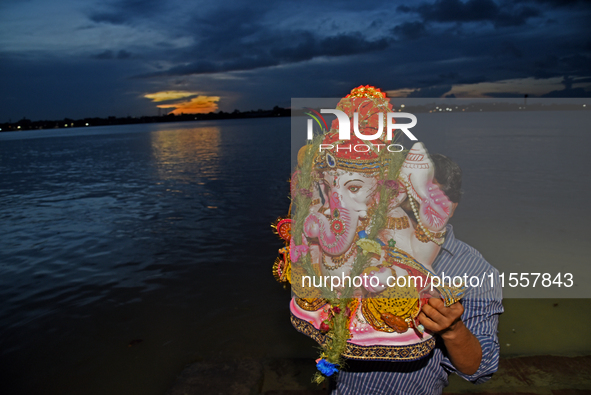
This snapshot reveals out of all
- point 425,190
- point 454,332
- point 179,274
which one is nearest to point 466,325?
point 454,332

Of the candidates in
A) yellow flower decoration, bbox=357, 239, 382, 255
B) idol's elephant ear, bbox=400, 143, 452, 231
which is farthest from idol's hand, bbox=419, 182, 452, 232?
yellow flower decoration, bbox=357, 239, 382, 255

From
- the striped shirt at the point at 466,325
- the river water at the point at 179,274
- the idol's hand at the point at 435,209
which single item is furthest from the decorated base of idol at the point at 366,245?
the river water at the point at 179,274

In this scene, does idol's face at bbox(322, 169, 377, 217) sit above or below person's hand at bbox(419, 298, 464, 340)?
above

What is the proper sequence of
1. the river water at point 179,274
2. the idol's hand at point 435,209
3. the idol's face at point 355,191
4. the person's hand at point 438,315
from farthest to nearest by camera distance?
the river water at point 179,274, the idol's face at point 355,191, the idol's hand at point 435,209, the person's hand at point 438,315

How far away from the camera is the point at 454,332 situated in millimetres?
1723

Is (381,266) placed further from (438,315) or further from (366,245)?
(438,315)

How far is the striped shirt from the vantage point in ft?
6.28

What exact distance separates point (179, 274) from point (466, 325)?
8.28 metres

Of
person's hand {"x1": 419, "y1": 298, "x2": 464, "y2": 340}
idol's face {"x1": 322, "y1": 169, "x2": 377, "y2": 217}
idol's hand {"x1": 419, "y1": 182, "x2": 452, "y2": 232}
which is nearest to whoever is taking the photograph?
person's hand {"x1": 419, "y1": 298, "x2": 464, "y2": 340}

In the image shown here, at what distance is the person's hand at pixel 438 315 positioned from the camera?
1.59 m

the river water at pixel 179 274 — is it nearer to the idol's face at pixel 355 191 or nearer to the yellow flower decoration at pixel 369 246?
the idol's face at pixel 355 191

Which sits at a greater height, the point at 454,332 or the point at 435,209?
the point at 435,209

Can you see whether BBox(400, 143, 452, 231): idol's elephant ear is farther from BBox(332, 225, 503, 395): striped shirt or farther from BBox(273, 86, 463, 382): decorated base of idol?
BBox(332, 225, 503, 395): striped shirt

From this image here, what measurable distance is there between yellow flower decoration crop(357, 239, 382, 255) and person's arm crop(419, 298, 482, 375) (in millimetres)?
310
